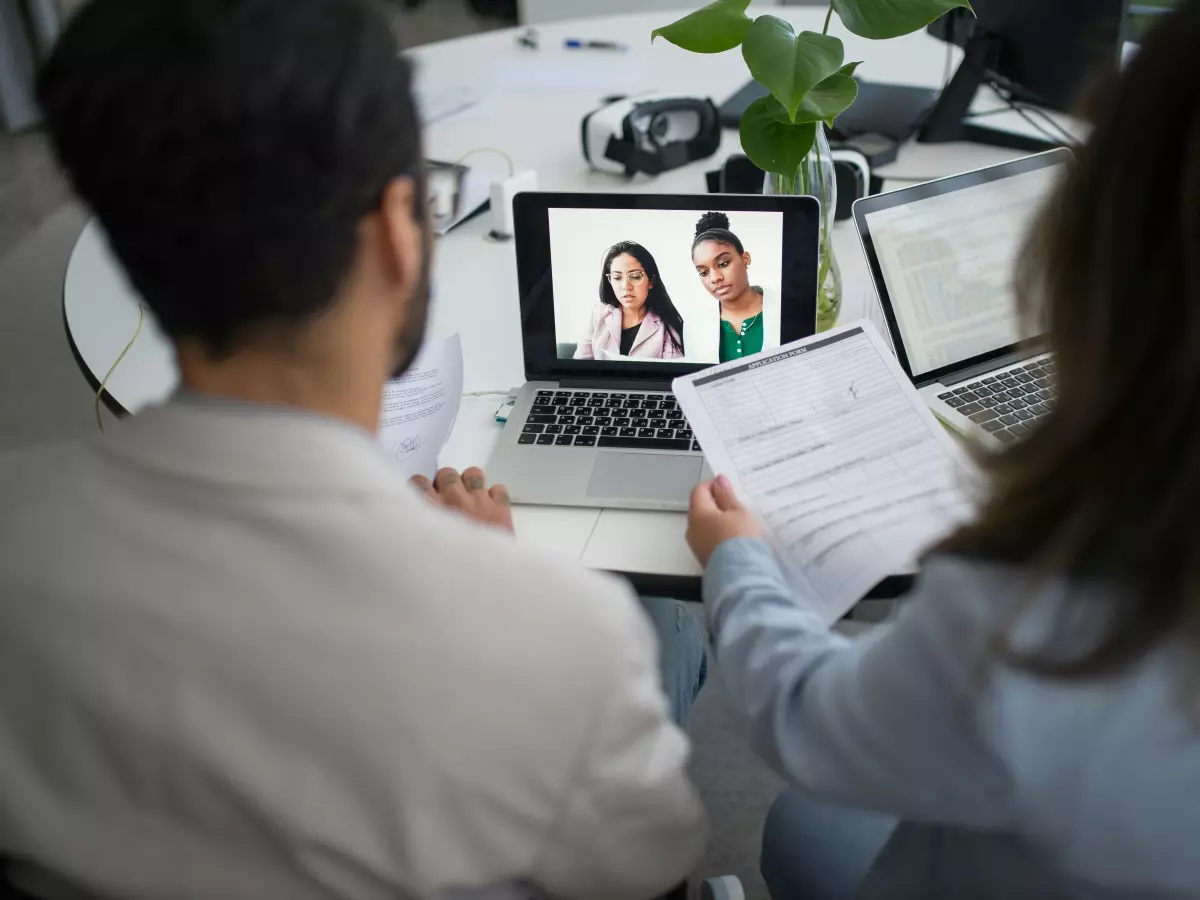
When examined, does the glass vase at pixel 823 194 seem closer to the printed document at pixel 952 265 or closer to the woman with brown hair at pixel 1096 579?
the printed document at pixel 952 265

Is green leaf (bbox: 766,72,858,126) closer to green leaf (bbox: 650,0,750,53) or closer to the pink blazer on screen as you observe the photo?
green leaf (bbox: 650,0,750,53)

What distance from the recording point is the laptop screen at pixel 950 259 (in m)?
1.14

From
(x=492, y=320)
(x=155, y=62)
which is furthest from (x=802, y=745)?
(x=492, y=320)

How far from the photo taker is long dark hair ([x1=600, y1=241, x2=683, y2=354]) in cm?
115

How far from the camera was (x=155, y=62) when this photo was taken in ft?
1.84

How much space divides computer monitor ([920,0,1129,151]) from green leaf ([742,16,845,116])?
66 cm

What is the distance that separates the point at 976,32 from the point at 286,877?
5.60 feet

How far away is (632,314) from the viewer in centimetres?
117

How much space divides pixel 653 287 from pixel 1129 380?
67cm

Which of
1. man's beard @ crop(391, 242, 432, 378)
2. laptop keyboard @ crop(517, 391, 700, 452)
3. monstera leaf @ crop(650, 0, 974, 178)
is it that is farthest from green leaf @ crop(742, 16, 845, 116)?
man's beard @ crop(391, 242, 432, 378)

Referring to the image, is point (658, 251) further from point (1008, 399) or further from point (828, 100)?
point (1008, 399)

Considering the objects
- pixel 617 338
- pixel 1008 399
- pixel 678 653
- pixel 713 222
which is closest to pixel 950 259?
pixel 1008 399

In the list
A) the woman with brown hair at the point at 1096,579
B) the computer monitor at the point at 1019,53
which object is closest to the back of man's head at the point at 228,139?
the woman with brown hair at the point at 1096,579

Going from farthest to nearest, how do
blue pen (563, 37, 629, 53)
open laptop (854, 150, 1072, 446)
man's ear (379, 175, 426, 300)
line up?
1. blue pen (563, 37, 629, 53)
2. open laptop (854, 150, 1072, 446)
3. man's ear (379, 175, 426, 300)
